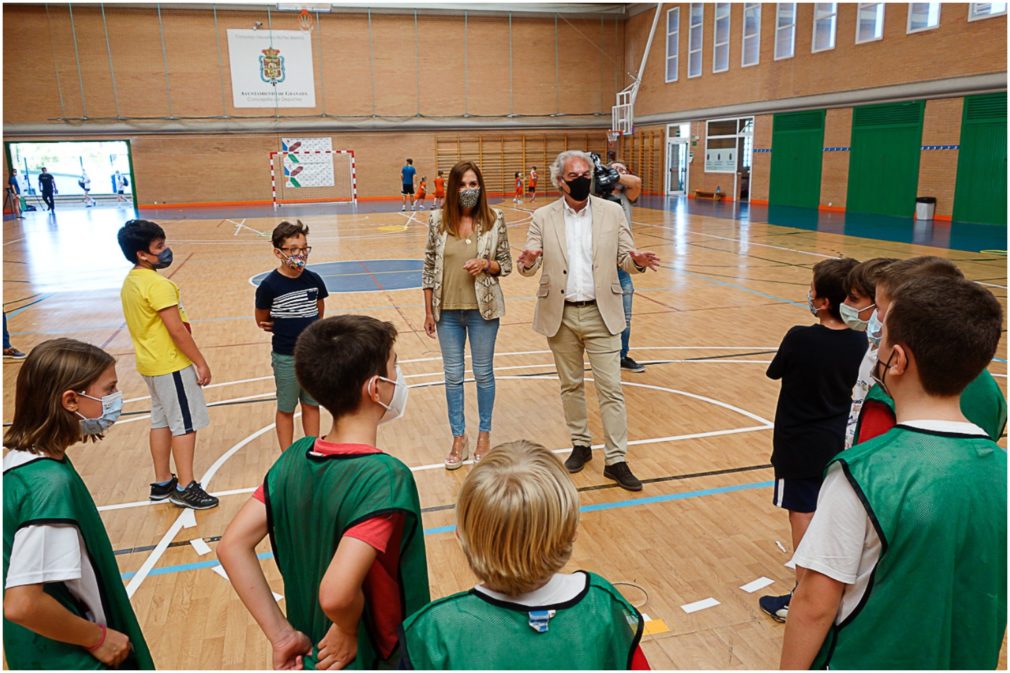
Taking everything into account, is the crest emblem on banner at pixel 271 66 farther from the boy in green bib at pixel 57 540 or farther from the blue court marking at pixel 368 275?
the boy in green bib at pixel 57 540

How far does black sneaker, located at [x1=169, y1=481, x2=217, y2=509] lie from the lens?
14.3 ft

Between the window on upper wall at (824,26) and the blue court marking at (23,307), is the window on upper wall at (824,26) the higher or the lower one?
the higher one

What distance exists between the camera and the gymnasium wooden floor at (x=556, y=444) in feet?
10.8

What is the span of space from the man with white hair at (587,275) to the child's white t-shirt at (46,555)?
302 cm

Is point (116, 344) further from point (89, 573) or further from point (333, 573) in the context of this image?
point (333, 573)

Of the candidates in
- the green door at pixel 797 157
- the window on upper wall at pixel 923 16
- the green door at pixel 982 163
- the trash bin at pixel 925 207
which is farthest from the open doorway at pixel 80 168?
the green door at pixel 982 163

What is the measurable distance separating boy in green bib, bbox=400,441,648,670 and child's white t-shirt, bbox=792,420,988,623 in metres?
0.51

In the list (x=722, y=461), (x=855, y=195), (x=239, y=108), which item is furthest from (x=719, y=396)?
(x=239, y=108)

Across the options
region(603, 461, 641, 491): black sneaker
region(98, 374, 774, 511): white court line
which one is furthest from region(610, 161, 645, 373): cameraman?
region(603, 461, 641, 491): black sneaker

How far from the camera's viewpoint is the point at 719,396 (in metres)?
6.22

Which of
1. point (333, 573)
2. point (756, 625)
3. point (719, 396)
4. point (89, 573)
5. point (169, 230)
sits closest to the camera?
point (333, 573)

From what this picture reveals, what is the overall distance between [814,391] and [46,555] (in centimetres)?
281

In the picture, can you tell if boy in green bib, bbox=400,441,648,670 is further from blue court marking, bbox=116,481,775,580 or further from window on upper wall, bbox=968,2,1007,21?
window on upper wall, bbox=968,2,1007,21

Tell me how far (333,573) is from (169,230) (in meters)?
21.5
